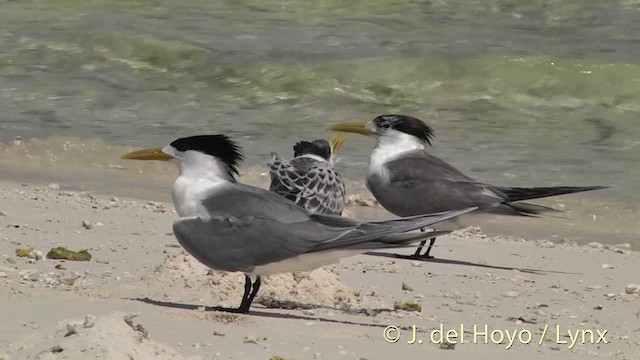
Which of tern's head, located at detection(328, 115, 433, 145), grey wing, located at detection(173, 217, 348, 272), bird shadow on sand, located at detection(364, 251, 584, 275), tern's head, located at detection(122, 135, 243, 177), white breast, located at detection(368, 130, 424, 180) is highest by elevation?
tern's head, located at detection(122, 135, 243, 177)

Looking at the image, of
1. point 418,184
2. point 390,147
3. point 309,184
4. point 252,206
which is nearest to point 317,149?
point 309,184

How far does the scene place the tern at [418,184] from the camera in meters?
6.96

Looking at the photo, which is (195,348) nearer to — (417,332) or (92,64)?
(417,332)

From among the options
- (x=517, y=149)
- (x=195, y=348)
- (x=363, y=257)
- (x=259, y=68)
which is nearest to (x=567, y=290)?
(x=363, y=257)

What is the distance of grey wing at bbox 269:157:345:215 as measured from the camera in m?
5.79

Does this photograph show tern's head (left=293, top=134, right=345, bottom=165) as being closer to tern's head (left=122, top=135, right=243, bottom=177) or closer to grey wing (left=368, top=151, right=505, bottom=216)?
grey wing (left=368, top=151, right=505, bottom=216)

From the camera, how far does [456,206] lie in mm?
7000

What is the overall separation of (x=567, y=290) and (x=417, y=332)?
140cm

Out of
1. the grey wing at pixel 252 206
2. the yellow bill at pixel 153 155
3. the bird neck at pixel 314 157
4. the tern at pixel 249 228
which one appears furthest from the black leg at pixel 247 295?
the bird neck at pixel 314 157

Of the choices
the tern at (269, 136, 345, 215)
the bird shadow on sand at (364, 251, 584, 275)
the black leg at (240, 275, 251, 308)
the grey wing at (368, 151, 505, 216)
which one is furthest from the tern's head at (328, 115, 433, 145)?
the black leg at (240, 275, 251, 308)

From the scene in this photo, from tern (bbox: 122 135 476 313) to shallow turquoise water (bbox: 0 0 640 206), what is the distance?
399 centimetres

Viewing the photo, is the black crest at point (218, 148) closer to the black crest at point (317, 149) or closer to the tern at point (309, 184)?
the tern at point (309, 184)

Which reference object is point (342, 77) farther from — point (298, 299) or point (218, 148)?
point (218, 148)

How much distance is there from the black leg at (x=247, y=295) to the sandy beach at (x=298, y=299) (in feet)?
0.29
